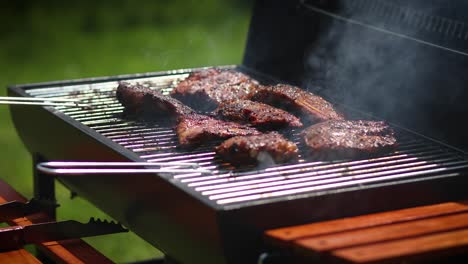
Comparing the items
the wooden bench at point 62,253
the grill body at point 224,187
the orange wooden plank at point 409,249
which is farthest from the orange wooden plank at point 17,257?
the orange wooden plank at point 409,249

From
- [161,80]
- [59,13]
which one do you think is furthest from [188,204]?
[59,13]

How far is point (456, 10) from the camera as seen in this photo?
4410 millimetres

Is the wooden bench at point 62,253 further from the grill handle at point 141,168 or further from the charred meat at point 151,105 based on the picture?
the charred meat at point 151,105

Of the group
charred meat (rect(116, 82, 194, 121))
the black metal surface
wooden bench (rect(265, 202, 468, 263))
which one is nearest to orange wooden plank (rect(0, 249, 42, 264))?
charred meat (rect(116, 82, 194, 121))

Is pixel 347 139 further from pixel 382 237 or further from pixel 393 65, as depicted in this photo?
pixel 393 65

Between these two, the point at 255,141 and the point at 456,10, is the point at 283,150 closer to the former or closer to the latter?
the point at 255,141

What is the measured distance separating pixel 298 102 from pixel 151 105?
0.75m

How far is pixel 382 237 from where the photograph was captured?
306 centimetres

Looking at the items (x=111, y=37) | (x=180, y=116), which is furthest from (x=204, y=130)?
(x=111, y=37)

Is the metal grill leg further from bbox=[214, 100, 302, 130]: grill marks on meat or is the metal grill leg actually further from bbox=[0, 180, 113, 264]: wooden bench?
bbox=[214, 100, 302, 130]: grill marks on meat

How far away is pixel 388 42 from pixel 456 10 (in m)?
0.39

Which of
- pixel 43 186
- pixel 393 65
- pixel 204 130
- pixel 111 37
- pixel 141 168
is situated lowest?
pixel 111 37

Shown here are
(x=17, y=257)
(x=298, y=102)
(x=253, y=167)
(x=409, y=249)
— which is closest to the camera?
(x=409, y=249)

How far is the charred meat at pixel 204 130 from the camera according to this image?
390 centimetres
